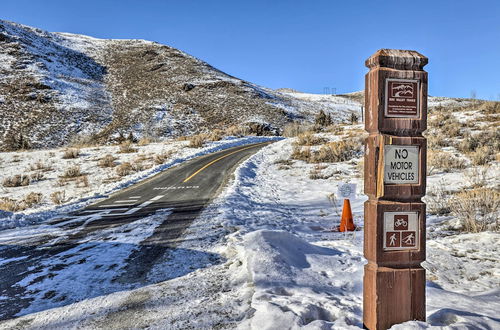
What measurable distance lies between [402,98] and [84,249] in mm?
4710

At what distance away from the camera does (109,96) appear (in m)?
49.5

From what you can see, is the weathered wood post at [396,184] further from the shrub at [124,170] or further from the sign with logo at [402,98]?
the shrub at [124,170]

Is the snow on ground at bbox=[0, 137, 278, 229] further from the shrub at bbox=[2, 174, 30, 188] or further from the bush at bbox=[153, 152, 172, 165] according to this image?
the shrub at bbox=[2, 174, 30, 188]

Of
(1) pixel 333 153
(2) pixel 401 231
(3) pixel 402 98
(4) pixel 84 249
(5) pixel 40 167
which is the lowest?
(4) pixel 84 249

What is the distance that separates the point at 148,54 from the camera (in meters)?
67.3

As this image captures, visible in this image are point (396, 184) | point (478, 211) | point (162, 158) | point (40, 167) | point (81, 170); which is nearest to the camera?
point (396, 184)

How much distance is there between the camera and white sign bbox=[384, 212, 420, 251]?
2443mm

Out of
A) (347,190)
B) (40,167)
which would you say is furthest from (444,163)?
(40,167)

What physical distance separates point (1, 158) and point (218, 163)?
42.0 ft

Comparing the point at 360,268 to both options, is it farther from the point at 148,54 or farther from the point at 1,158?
the point at 148,54

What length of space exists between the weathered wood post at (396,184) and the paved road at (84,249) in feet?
8.37

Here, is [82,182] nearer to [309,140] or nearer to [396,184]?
[309,140]

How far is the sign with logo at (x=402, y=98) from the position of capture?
8.01 feet

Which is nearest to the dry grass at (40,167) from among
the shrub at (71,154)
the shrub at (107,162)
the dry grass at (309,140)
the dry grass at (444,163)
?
the shrub at (71,154)
